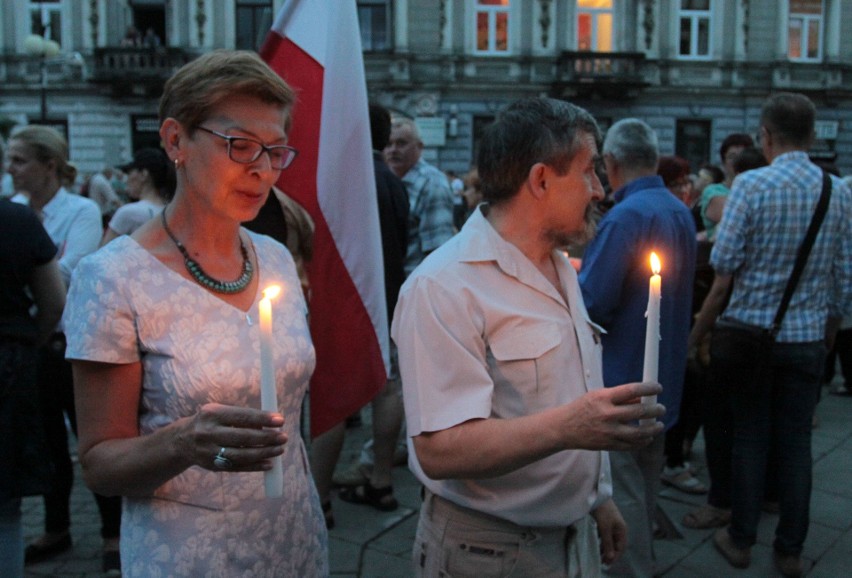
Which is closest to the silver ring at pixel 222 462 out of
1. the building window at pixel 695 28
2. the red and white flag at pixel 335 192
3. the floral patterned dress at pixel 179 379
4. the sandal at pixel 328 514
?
the floral patterned dress at pixel 179 379

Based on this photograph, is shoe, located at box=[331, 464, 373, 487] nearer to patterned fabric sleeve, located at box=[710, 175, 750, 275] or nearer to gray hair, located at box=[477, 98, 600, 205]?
patterned fabric sleeve, located at box=[710, 175, 750, 275]

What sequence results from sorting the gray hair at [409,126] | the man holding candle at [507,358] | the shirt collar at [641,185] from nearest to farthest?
the man holding candle at [507,358]
the shirt collar at [641,185]
the gray hair at [409,126]

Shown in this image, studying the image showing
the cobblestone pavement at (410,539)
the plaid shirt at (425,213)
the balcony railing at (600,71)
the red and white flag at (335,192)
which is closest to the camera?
the red and white flag at (335,192)

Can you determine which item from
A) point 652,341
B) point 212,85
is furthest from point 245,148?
point 652,341

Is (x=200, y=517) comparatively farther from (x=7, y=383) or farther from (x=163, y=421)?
(x=7, y=383)

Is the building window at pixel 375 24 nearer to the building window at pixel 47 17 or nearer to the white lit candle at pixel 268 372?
the building window at pixel 47 17

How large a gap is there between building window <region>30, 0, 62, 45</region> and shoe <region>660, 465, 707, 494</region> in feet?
77.2

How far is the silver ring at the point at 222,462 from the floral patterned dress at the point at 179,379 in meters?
0.34

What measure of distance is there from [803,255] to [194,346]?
285 cm

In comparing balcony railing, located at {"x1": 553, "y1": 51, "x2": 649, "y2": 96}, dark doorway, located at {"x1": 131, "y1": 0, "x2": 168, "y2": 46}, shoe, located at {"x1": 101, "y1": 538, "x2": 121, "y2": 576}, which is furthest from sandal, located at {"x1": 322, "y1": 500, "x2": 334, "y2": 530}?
dark doorway, located at {"x1": 131, "y1": 0, "x2": 168, "y2": 46}

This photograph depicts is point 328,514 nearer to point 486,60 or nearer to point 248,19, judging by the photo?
point 486,60

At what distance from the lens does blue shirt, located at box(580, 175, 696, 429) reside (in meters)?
3.21

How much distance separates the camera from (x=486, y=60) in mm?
23016

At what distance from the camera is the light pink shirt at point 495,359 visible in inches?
68.9
